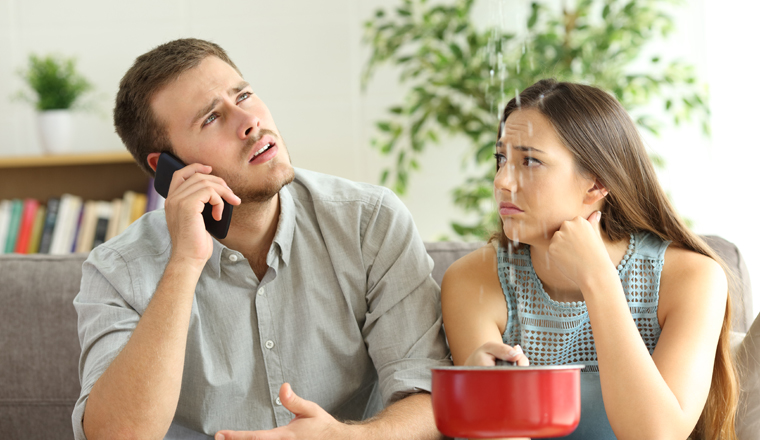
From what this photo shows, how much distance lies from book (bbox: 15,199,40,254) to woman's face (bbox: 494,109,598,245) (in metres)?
2.10

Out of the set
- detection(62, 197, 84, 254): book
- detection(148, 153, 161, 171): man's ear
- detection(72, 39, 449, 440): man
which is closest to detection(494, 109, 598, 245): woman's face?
detection(72, 39, 449, 440): man

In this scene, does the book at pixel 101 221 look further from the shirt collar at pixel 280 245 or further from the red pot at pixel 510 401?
the red pot at pixel 510 401

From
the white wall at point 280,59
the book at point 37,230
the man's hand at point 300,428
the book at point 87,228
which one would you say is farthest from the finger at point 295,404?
the book at point 37,230

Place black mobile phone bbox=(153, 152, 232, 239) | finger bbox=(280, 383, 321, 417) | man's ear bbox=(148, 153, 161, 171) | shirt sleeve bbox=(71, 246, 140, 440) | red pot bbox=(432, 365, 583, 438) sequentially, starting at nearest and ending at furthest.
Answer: red pot bbox=(432, 365, 583, 438) → finger bbox=(280, 383, 321, 417) → shirt sleeve bbox=(71, 246, 140, 440) → black mobile phone bbox=(153, 152, 232, 239) → man's ear bbox=(148, 153, 161, 171)

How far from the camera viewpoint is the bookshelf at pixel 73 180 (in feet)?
8.50

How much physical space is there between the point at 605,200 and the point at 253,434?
0.70 m

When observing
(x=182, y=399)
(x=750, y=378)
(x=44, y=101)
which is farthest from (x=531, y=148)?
(x=44, y=101)

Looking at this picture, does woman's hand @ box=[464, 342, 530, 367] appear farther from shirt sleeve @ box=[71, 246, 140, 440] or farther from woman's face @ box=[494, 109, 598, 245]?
shirt sleeve @ box=[71, 246, 140, 440]

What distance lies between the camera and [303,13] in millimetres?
2621

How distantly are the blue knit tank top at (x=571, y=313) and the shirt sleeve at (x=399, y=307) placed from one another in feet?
0.45

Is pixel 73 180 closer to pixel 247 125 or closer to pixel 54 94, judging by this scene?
pixel 54 94

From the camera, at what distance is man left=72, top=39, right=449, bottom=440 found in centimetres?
112

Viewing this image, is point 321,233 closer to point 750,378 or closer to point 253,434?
point 253,434

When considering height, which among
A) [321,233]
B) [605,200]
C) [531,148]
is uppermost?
[531,148]
